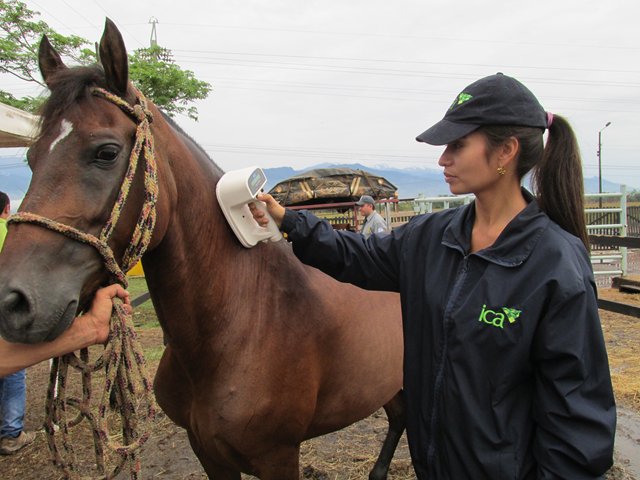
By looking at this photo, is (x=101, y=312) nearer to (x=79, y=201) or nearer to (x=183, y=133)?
(x=79, y=201)

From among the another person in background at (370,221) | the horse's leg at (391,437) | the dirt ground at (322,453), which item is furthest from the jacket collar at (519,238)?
the another person in background at (370,221)

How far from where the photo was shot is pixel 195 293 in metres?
1.80

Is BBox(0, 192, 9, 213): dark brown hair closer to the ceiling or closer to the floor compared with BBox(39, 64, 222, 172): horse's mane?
closer to the floor

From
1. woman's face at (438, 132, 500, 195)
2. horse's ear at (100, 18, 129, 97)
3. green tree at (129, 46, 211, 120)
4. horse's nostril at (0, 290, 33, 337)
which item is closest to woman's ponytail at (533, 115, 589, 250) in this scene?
woman's face at (438, 132, 500, 195)

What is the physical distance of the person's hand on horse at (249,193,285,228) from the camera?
1.89 meters

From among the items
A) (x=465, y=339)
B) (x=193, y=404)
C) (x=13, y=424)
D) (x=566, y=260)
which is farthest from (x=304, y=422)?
(x=13, y=424)

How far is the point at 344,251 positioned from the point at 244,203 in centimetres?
46

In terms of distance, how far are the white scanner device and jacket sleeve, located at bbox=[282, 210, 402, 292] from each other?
0.10 metres

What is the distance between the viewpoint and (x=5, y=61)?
13.9 meters

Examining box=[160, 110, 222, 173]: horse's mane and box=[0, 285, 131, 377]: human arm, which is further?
box=[160, 110, 222, 173]: horse's mane

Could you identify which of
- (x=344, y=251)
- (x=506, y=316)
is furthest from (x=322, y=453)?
(x=506, y=316)

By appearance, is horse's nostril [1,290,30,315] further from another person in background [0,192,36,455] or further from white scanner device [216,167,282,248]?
another person in background [0,192,36,455]

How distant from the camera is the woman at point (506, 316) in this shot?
118 cm

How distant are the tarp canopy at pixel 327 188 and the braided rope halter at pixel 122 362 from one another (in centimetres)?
925
